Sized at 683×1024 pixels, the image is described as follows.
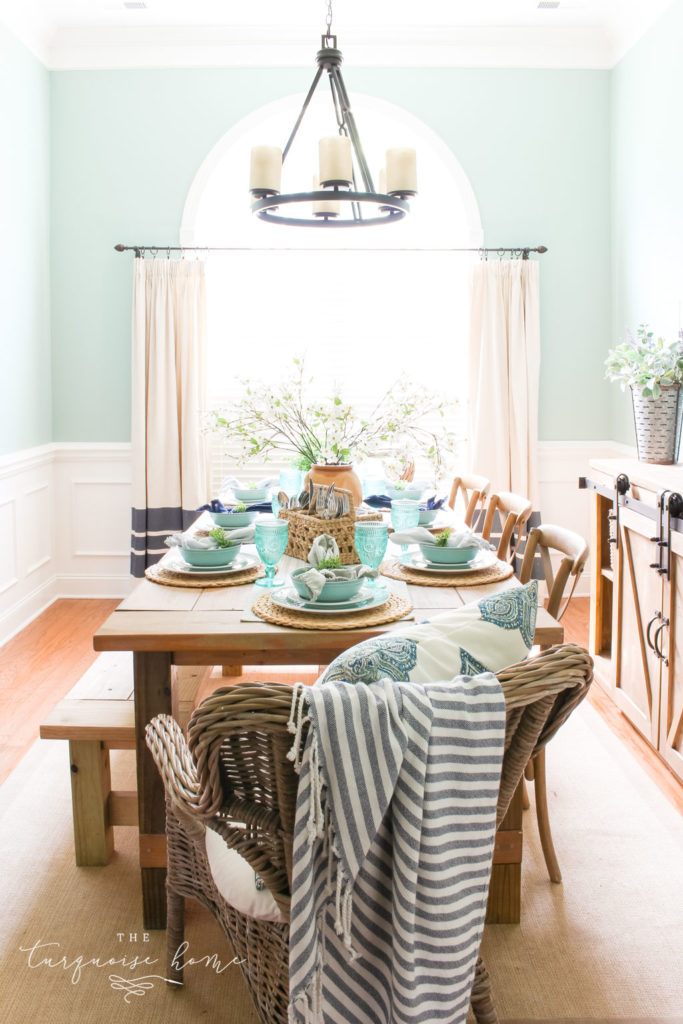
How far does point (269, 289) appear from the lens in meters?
5.32

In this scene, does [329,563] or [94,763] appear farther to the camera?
[94,763]

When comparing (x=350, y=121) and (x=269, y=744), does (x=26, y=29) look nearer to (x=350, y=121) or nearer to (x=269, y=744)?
(x=350, y=121)

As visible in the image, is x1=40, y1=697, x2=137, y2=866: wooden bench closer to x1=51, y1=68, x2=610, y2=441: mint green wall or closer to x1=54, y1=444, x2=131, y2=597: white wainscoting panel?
x1=54, y1=444, x2=131, y2=597: white wainscoting panel

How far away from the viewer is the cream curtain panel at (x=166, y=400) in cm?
489

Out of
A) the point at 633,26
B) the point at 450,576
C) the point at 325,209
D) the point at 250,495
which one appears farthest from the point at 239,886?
the point at 633,26

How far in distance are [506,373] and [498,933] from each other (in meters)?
3.36

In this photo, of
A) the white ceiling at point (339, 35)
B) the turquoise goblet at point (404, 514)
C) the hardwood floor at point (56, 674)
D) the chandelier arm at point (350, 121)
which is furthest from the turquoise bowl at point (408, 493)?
the white ceiling at point (339, 35)

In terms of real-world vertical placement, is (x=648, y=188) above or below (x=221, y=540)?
above

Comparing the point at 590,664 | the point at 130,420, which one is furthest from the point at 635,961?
the point at 130,420

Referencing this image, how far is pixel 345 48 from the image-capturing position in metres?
4.86

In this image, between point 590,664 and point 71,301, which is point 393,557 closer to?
point 590,664

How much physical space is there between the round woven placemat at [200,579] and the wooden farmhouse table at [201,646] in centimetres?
3

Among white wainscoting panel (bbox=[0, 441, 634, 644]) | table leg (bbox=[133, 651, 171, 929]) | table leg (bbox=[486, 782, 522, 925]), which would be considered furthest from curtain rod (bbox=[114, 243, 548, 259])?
table leg (bbox=[486, 782, 522, 925])

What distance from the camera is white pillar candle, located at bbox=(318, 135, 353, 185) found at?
261 cm
